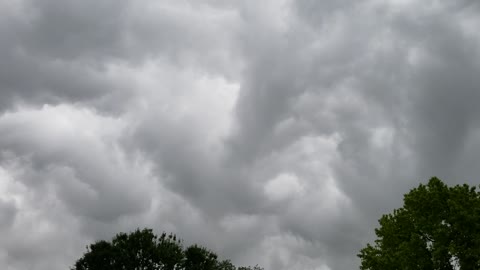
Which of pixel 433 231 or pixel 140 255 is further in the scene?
pixel 140 255

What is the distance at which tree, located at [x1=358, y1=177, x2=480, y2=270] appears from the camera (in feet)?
147

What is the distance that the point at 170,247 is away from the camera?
86.9 m

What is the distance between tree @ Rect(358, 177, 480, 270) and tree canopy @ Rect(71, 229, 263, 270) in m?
42.3

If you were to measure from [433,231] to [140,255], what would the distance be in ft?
177

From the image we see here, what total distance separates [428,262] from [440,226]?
347 centimetres

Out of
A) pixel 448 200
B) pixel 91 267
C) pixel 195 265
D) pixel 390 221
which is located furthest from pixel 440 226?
pixel 91 267

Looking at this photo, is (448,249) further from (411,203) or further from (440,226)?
(411,203)

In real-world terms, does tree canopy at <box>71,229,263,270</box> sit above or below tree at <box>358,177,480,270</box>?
above

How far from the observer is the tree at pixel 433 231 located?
44.8 meters

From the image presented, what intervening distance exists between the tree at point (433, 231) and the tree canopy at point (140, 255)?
4231 centimetres

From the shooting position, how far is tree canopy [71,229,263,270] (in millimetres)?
85250

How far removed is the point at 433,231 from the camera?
4634 cm

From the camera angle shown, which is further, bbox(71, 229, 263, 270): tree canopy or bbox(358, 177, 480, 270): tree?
bbox(71, 229, 263, 270): tree canopy

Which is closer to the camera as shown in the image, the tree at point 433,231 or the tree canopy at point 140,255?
the tree at point 433,231
